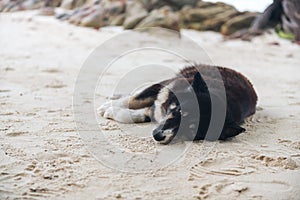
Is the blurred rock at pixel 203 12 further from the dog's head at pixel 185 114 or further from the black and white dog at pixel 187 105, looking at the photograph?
the dog's head at pixel 185 114

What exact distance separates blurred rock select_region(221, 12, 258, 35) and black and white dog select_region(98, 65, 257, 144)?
489 cm

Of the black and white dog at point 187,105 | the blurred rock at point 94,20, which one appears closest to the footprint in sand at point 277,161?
the black and white dog at point 187,105

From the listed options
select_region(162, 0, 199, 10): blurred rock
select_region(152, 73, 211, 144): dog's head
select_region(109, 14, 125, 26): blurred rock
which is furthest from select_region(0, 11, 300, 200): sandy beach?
select_region(162, 0, 199, 10): blurred rock

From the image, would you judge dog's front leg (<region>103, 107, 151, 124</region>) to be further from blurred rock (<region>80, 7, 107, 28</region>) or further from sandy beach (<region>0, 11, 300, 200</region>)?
blurred rock (<region>80, 7, 107, 28</region>)

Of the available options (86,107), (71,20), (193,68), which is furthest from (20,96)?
(71,20)

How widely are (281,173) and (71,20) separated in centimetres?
799

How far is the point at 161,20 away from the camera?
8.55 meters

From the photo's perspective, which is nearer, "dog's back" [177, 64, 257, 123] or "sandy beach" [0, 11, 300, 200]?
"sandy beach" [0, 11, 300, 200]

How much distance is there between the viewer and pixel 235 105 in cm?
322

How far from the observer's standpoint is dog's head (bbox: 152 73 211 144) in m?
2.93

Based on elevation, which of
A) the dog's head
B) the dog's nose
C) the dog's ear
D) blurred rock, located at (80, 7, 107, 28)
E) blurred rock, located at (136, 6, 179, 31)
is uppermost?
the dog's ear

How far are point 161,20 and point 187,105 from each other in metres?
5.80

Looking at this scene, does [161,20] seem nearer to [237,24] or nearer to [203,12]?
[203,12]

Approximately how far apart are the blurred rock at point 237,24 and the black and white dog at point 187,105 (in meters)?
4.89
